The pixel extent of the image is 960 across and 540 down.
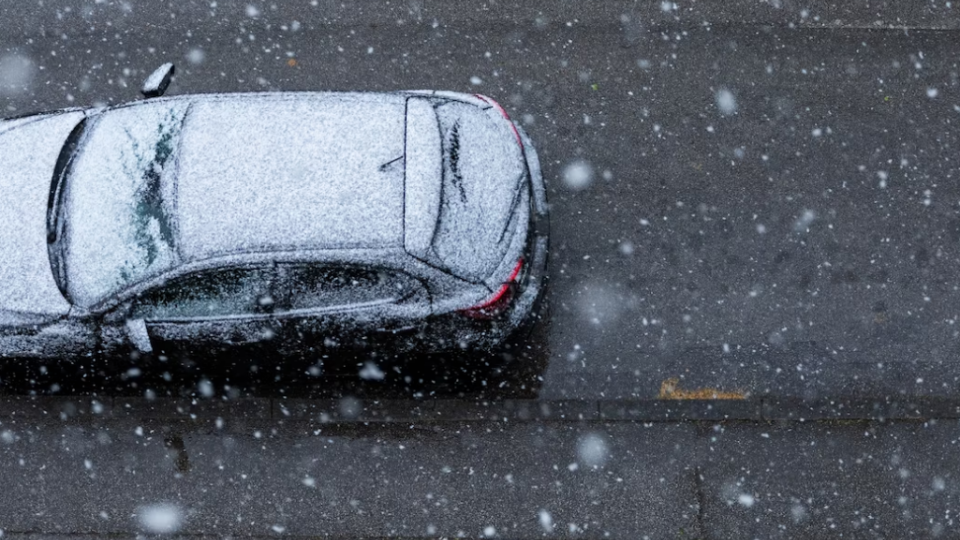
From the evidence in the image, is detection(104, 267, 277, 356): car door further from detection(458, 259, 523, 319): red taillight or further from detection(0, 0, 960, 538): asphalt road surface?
detection(458, 259, 523, 319): red taillight

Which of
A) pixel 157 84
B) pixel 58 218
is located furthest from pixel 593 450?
pixel 157 84

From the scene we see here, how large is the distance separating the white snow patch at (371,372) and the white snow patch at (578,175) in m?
1.98

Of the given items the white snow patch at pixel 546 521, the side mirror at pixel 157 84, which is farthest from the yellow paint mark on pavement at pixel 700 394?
the side mirror at pixel 157 84

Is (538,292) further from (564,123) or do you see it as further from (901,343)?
(901,343)

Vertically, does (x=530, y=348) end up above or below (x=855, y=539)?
above

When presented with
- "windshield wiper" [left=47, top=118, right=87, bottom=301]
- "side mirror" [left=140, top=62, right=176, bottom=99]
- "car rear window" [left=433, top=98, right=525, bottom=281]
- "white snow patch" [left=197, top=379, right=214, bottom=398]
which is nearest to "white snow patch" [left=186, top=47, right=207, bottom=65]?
"side mirror" [left=140, top=62, right=176, bottom=99]

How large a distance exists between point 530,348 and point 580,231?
947 mm

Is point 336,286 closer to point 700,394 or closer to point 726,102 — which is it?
point 700,394

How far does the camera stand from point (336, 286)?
506 cm

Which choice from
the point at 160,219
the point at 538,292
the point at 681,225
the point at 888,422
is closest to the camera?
the point at 160,219

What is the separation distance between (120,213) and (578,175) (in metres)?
3.20

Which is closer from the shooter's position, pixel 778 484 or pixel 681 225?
pixel 778 484

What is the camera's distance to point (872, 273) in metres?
6.24

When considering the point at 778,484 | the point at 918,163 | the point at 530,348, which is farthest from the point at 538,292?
the point at 918,163
